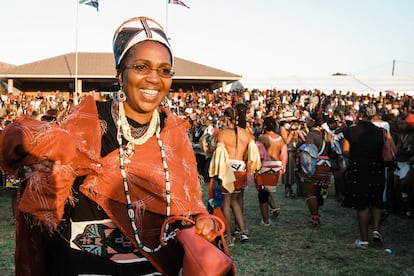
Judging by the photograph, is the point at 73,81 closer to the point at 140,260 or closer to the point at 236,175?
the point at 236,175

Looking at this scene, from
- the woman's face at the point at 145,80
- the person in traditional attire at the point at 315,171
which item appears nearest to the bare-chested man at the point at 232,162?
the person in traditional attire at the point at 315,171

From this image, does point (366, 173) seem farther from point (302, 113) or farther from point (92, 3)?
point (92, 3)

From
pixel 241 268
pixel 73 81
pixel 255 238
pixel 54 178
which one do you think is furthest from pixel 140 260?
pixel 73 81

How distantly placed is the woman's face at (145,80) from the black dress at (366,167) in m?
5.10

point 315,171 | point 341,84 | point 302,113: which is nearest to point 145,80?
point 315,171

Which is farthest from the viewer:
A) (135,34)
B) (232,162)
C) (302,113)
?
(302,113)

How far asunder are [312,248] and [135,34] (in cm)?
542

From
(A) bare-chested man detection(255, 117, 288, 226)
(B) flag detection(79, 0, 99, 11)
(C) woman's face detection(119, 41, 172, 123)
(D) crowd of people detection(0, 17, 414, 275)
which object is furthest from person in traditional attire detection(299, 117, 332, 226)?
(B) flag detection(79, 0, 99, 11)

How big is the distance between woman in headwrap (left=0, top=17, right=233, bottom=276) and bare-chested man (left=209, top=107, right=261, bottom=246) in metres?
4.57

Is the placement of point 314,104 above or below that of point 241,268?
above

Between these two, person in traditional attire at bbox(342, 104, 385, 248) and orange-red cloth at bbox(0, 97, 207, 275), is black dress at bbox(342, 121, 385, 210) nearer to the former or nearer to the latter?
person in traditional attire at bbox(342, 104, 385, 248)

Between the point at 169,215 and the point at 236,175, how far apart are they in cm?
499

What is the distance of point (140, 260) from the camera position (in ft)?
7.59

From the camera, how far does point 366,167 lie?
22.5 feet
